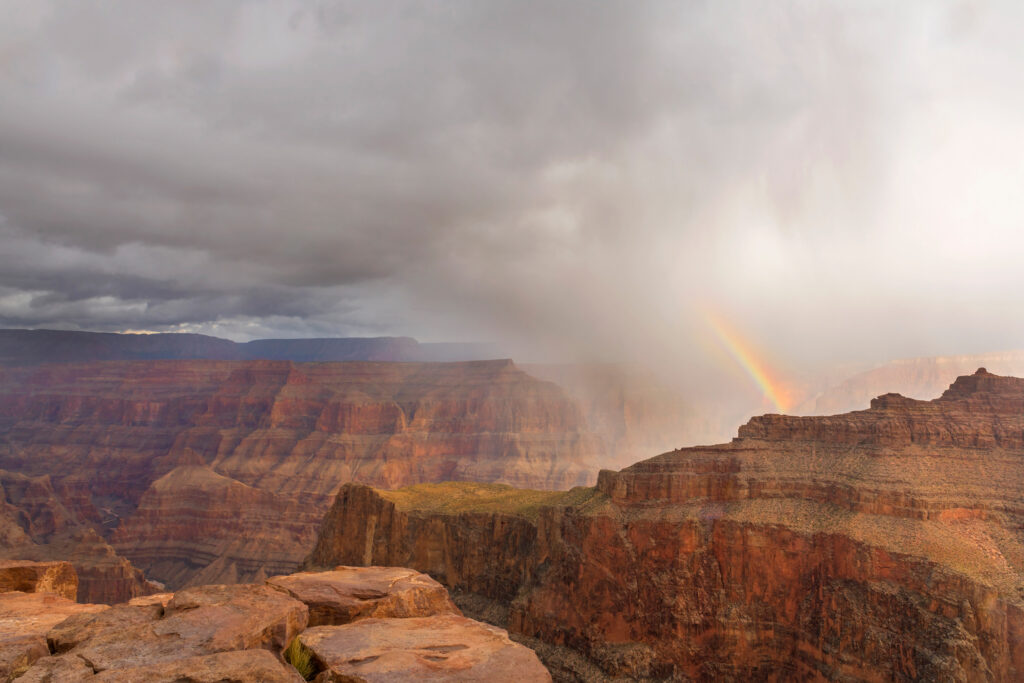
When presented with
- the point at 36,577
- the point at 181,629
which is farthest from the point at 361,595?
the point at 36,577

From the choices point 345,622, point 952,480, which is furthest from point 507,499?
point 345,622

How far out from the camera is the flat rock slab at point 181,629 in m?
14.6

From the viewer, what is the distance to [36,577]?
89.0 ft

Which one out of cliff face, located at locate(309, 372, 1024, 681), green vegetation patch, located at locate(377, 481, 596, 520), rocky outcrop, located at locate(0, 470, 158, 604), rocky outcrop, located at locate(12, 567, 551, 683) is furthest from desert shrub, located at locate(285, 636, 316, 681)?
rocky outcrop, located at locate(0, 470, 158, 604)

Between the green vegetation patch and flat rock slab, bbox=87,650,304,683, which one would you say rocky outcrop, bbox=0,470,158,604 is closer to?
the green vegetation patch

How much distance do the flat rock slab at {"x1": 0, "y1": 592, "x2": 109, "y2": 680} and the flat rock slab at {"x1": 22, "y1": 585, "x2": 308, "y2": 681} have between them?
599 millimetres

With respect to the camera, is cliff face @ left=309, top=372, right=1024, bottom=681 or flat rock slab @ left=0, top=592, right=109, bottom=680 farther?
cliff face @ left=309, top=372, right=1024, bottom=681

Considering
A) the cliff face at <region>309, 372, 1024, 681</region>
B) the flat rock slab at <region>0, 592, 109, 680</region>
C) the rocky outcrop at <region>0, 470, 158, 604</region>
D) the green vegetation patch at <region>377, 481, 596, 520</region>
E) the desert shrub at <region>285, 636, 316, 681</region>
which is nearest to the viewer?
the desert shrub at <region>285, 636, 316, 681</region>

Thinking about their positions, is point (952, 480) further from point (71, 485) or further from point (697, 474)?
point (71, 485)

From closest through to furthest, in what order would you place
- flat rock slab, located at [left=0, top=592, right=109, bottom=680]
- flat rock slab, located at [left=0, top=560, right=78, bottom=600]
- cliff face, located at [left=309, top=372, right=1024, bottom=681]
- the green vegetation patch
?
1. flat rock slab, located at [left=0, top=592, right=109, bottom=680]
2. flat rock slab, located at [left=0, top=560, right=78, bottom=600]
3. cliff face, located at [left=309, top=372, right=1024, bottom=681]
4. the green vegetation patch

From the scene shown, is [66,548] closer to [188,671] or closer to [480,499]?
[480,499]

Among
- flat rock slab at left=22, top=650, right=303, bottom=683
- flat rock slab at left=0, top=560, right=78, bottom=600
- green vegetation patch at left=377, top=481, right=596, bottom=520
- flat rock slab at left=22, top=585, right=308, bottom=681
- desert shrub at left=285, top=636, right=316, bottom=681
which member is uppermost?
flat rock slab at left=22, top=650, right=303, bottom=683

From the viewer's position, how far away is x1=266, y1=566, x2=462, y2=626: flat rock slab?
19812 mm

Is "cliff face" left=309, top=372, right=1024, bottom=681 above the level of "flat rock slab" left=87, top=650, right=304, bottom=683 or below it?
below
